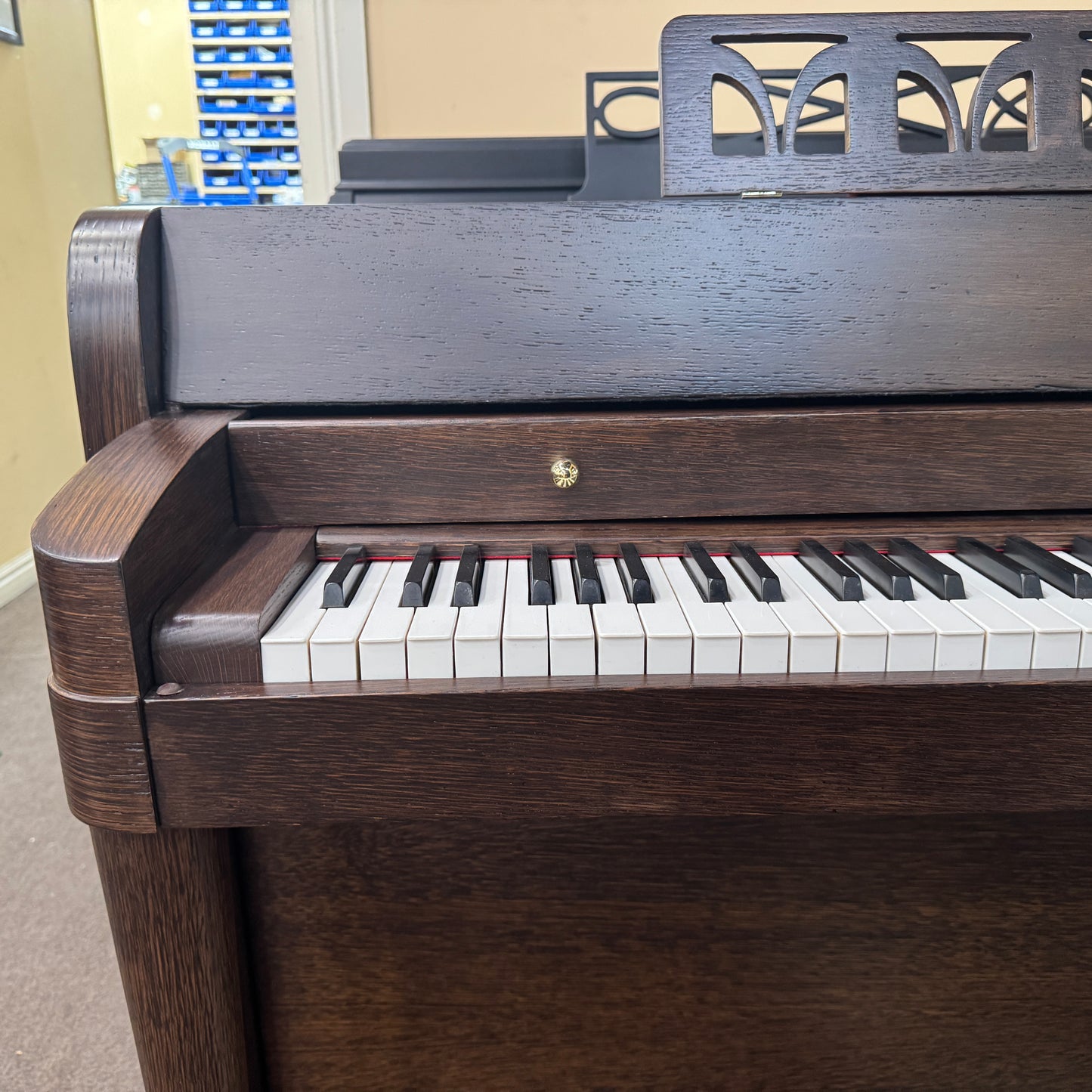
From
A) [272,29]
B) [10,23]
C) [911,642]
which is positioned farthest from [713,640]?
[272,29]

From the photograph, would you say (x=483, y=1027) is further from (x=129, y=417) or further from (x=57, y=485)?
(x=57, y=485)

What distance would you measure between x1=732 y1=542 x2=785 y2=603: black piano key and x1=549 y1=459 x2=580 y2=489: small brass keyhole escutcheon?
0.47 ft

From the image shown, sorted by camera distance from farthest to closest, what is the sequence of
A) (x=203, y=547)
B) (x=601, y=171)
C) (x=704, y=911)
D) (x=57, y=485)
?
(x=57, y=485) → (x=601, y=171) → (x=704, y=911) → (x=203, y=547)

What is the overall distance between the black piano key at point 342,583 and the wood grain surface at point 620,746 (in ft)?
0.23

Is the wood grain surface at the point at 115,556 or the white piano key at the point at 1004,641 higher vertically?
the wood grain surface at the point at 115,556

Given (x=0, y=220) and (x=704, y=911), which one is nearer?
(x=704, y=911)


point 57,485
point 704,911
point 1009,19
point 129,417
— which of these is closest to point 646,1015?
point 704,911

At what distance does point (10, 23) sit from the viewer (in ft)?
9.96

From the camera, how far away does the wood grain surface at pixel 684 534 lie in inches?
29.3

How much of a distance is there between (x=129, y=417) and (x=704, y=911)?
2.21ft

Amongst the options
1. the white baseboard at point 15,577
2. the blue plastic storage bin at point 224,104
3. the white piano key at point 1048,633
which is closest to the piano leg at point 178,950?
the white piano key at point 1048,633

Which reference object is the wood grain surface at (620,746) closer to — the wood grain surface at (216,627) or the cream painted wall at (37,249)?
the wood grain surface at (216,627)

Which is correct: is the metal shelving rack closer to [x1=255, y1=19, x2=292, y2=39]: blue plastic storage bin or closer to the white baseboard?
[x1=255, y1=19, x2=292, y2=39]: blue plastic storage bin

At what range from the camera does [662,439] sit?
749 mm
